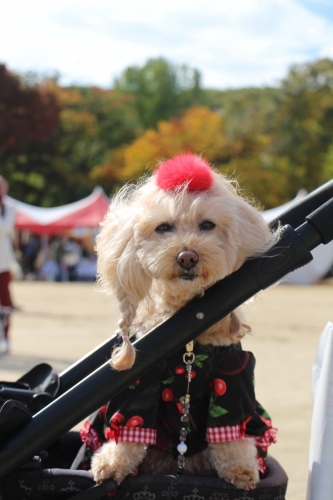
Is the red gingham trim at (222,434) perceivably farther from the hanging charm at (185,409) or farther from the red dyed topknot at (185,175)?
the red dyed topknot at (185,175)

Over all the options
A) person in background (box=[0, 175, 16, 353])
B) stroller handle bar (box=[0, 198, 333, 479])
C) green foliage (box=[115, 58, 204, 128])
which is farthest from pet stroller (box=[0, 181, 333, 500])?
green foliage (box=[115, 58, 204, 128])

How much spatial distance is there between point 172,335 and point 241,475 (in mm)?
478

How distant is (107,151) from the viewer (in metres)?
38.3

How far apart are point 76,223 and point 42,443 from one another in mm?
18264

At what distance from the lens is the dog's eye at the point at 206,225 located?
1.83 metres

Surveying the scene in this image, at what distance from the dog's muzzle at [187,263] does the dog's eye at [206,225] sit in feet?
0.42

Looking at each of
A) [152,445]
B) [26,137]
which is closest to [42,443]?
[152,445]

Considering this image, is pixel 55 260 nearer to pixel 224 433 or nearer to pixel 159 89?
pixel 224 433

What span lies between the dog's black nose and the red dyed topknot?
252 millimetres

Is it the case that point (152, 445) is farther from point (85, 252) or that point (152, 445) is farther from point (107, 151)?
point (107, 151)

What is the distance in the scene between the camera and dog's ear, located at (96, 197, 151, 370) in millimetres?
1820

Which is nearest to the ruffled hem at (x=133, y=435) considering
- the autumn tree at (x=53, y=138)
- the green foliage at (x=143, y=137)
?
the green foliage at (x=143, y=137)

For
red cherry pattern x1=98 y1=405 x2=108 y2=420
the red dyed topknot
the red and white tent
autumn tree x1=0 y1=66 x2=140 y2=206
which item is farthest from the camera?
autumn tree x1=0 y1=66 x2=140 y2=206

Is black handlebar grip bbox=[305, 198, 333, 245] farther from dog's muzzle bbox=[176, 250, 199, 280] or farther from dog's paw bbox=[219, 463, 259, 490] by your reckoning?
dog's paw bbox=[219, 463, 259, 490]
